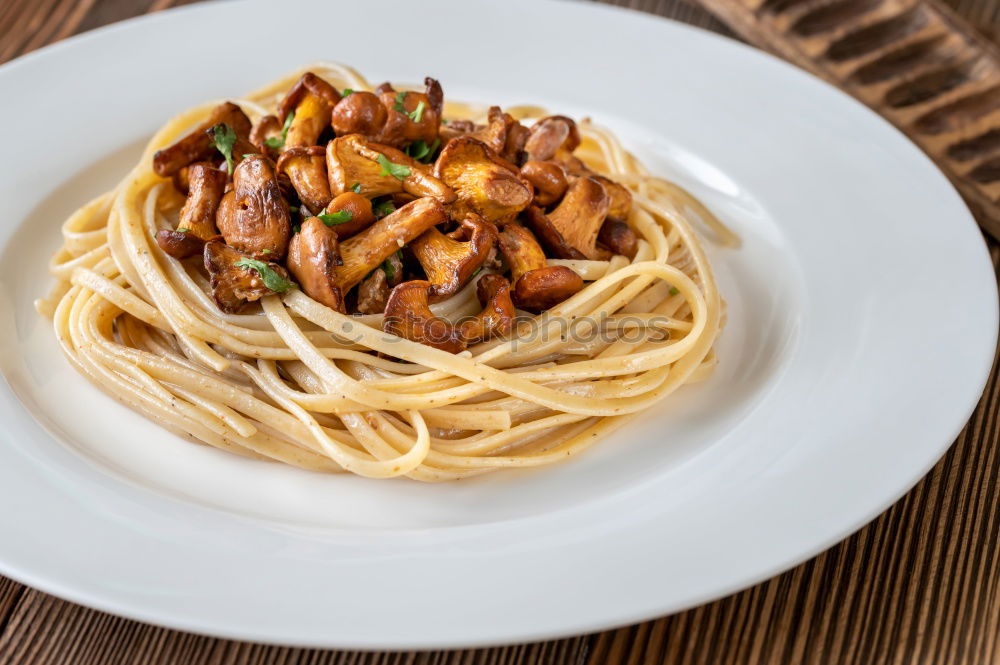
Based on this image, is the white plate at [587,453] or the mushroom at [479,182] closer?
the white plate at [587,453]

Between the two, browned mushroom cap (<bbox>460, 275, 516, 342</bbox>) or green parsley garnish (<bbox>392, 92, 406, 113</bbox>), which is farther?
green parsley garnish (<bbox>392, 92, 406, 113</bbox>)

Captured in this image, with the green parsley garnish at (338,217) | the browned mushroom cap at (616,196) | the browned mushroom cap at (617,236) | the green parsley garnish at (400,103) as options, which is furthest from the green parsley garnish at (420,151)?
the browned mushroom cap at (617,236)

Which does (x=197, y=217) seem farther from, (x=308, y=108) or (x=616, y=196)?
(x=616, y=196)

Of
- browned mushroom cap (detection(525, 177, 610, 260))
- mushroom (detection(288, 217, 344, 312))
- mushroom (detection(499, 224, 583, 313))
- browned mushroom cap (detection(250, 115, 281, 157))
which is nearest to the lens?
mushroom (detection(288, 217, 344, 312))

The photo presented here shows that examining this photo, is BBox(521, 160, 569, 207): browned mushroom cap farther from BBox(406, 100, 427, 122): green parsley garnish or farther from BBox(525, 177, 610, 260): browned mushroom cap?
BBox(406, 100, 427, 122): green parsley garnish

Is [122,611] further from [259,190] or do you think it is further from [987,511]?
[987,511]

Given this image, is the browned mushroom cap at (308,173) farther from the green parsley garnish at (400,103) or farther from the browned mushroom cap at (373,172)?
the green parsley garnish at (400,103)

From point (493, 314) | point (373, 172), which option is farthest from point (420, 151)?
point (493, 314)

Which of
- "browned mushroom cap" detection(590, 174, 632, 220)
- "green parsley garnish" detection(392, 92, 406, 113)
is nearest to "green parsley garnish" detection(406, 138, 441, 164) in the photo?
"green parsley garnish" detection(392, 92, 406, 113)
